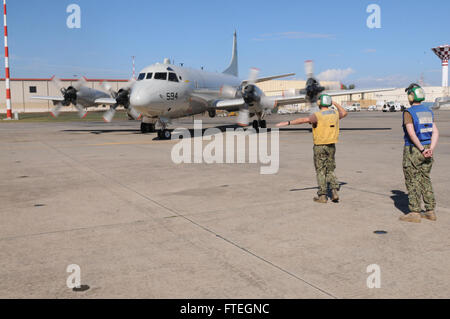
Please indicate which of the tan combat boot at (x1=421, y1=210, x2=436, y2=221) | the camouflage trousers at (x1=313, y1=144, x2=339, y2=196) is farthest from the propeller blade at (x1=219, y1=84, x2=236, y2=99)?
the tan combat boot at (x1=421, y1=210, x2=436, y2=221)

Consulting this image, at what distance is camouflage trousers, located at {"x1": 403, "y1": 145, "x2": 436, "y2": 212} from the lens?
5.90m

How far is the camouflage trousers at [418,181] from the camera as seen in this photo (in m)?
5.90

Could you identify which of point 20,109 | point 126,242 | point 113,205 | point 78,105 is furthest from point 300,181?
point 20,109

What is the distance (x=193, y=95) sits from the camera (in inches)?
894

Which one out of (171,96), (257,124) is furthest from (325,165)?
(257,124)

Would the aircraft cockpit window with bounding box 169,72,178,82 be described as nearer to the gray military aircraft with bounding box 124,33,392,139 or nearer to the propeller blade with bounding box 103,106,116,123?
the gray military aircraft with bounding box 124,33,392,139

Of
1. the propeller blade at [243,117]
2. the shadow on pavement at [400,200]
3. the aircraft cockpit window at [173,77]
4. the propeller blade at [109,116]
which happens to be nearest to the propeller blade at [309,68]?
the propeller blade at [243,117]

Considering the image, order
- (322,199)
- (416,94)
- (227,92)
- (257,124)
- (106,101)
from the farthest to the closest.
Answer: (227,92) → (106,101) → (257,124) → (322,199) → (416,94)

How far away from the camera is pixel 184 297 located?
11.8ft

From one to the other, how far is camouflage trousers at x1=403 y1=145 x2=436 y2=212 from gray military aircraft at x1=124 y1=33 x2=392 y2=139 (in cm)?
1490

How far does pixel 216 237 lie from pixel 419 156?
3274 millimetres

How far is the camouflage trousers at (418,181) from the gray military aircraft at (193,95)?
14.9 m

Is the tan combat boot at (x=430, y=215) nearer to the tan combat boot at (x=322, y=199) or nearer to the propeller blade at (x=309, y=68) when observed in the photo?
the tan combat boot at (x=322, y=199)

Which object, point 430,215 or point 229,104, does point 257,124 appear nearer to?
point 229,104
